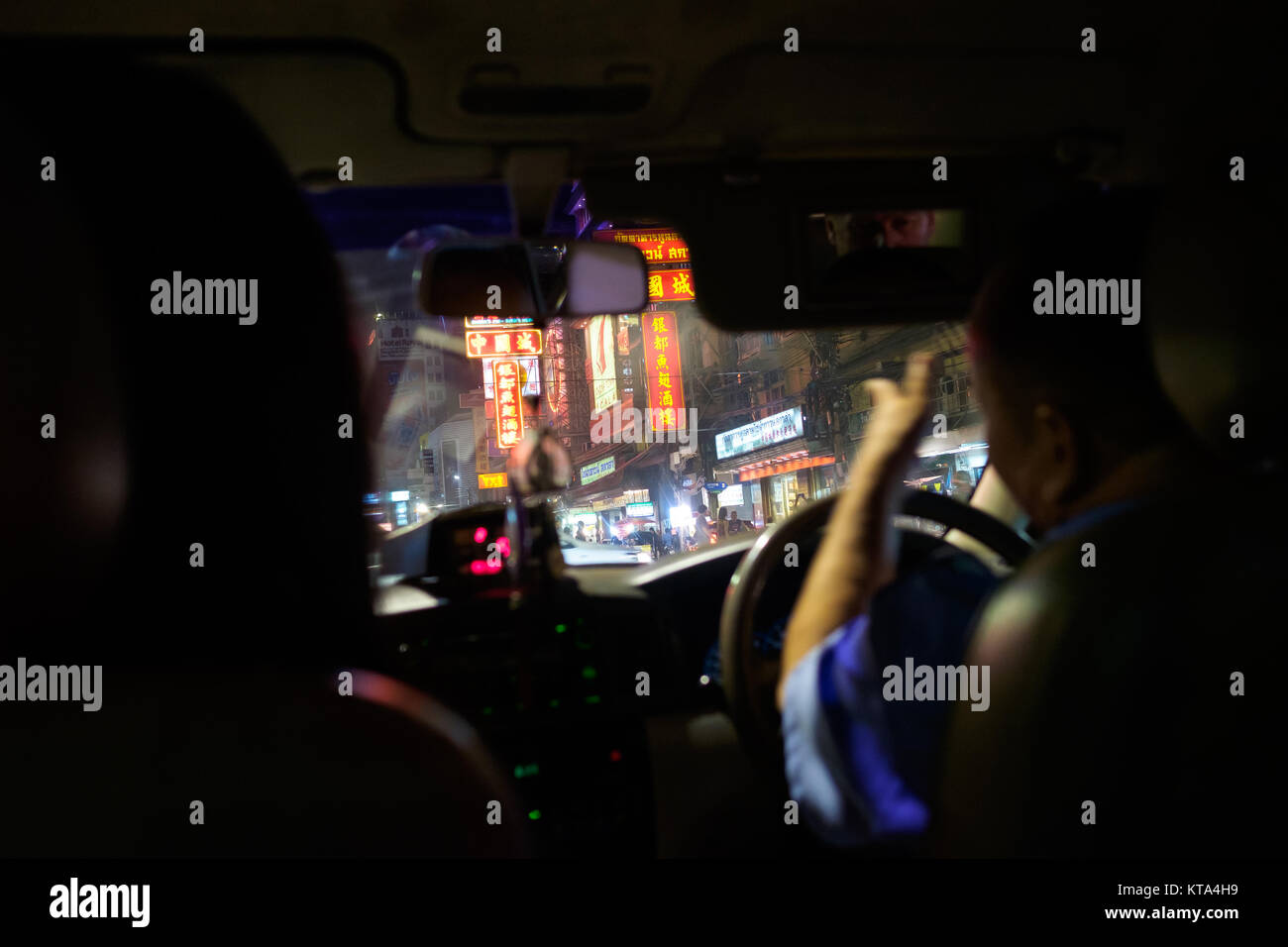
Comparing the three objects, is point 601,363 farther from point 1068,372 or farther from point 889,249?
point 1068,372

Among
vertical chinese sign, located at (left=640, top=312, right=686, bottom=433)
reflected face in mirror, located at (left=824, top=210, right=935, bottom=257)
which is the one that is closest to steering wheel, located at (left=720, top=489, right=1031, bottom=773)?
reflected face in mirror, located at (left=824, top=210, right=935, bottom=257)

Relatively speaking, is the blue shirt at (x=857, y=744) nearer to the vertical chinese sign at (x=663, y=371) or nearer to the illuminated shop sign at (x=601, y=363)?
the illuminated shop sign at (x=601, y=363)

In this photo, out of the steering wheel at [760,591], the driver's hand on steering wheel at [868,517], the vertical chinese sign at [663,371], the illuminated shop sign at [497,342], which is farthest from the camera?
the vertical chinese sign at [663,371]

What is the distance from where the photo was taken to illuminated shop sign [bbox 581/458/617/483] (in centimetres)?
766

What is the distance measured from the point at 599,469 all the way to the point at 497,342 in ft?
11.8

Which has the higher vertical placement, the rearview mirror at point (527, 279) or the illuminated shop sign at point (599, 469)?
the rearview mirror at point (527, 279)

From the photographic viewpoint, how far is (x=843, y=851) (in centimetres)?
176

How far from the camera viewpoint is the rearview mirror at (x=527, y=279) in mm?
2090

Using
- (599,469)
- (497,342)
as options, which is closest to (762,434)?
(599,469)

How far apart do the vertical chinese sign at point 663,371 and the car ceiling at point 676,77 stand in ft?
26.3

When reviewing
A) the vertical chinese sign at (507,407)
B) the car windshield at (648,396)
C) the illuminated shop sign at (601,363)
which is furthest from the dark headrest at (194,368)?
the illuminated shop sign at (601,363)
